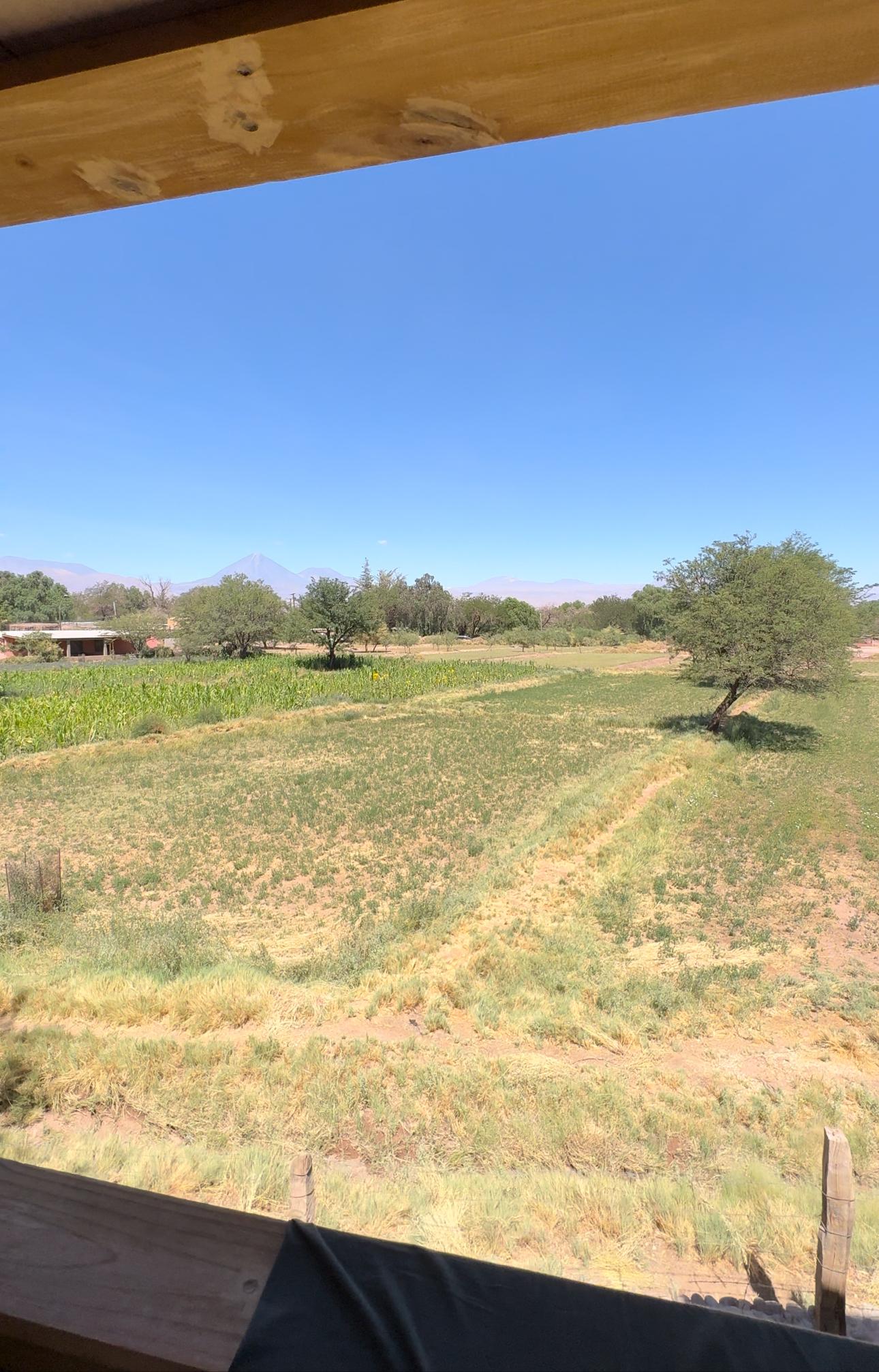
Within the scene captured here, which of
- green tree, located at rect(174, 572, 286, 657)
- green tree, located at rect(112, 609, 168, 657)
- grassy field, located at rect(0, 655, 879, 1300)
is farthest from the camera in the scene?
green tree, located at rect(112, 609, 168, 657)

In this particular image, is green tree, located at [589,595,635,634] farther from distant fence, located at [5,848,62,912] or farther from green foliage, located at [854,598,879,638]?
distant fence, located at [5,848,62,912]

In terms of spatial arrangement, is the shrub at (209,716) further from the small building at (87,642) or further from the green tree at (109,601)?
the green tree at (109,601)

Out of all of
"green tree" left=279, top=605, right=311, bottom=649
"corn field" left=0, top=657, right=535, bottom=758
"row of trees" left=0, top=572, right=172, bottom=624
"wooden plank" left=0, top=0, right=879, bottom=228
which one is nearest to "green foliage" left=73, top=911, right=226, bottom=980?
"wooden plank" left=0, top=0, right=879, bottom=228

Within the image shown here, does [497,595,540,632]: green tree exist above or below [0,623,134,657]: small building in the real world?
above

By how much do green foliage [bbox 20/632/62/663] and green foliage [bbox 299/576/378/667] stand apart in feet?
81.5

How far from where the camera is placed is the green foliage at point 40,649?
5356cm

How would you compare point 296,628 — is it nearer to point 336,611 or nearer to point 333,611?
point 333,611

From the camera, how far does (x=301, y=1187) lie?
7.41 ft

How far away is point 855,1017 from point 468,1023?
377 cm

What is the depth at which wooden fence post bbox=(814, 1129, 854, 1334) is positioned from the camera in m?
2.19

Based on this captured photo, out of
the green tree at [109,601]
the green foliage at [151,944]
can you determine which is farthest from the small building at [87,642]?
the green foliage at [151,944]

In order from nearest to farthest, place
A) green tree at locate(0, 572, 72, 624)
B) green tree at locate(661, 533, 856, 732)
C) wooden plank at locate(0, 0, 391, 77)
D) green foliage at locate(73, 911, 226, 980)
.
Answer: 1. wooden plank at locate(0, 0, 391, 77)
2. green foliage at locate(73, 911, 226, 980)
3. green tree at locate(661, 533, 856, 732)
4. green tree at locate(0, 572, 72, 624)

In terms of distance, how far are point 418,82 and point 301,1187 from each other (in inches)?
124

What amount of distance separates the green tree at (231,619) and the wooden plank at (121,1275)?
56432mm
